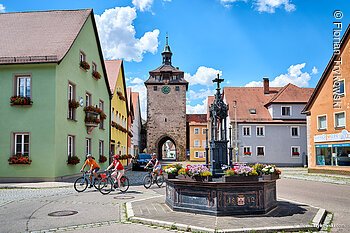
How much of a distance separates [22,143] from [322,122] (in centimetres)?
2225

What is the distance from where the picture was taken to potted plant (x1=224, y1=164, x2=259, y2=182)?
964cm

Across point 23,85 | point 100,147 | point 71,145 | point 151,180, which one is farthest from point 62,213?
point 100,147

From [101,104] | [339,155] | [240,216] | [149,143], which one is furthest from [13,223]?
[149,143]

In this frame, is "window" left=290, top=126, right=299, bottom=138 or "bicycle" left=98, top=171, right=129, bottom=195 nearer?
"bicycle" left=98, top=171, right=129, bottom=195

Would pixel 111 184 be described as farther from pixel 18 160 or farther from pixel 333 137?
pixel 333 137

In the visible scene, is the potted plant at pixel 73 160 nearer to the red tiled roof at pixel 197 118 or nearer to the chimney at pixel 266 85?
the chimney at pixel 266 85

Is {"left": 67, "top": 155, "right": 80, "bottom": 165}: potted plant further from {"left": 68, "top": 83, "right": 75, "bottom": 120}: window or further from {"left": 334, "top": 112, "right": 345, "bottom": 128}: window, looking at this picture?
{"left": 334, "top": 112, "right": 345, "bottom": 128}: window

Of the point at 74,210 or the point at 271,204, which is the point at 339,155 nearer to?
the point at 271,204

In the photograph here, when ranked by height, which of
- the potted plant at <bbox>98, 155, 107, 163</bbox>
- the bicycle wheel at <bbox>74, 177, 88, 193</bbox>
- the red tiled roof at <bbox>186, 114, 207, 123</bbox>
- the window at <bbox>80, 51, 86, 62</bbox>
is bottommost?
the bicycle wheel at <bbox>74, 177, 88, 193</bbox>

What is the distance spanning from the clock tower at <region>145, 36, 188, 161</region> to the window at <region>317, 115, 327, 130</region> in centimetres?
3748

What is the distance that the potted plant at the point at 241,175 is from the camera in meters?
9.64

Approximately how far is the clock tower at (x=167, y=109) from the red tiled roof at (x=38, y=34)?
41751 mm

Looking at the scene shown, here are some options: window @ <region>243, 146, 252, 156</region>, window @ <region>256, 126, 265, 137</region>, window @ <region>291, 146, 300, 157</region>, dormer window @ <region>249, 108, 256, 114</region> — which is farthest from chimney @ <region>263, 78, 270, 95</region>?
window @ <region>243, 146, 252, 156</region>

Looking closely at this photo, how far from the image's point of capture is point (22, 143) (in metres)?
20.6
